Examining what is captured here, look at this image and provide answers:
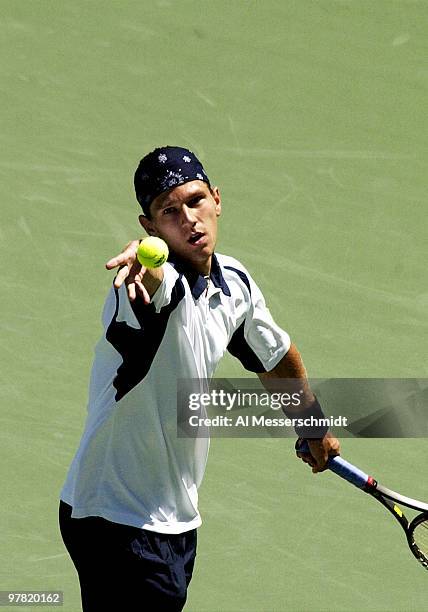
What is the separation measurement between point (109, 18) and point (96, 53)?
149 millimetres

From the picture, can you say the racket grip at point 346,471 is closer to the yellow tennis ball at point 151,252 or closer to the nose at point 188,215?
the nose at point 188,215

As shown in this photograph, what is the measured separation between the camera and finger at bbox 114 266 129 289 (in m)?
3.46

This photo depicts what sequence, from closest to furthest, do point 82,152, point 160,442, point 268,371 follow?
point 160,442, point 268,371, point 82,152

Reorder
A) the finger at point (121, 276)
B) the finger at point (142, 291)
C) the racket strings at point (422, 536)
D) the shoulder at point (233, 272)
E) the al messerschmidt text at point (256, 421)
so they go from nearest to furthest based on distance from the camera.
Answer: the finger at point (121, 276), the finger at point (142, 291), the shoulder at point (233, 272), the racket strings at point (422, 536), the al messerschmidt text at point (256, 421)

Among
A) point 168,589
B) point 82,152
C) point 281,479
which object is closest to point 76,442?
point 281,479

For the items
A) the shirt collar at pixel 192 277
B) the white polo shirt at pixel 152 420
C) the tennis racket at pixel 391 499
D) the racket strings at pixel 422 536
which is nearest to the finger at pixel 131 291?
the white polo shirt at pixel 152 420

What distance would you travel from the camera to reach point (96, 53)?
19.2 feet

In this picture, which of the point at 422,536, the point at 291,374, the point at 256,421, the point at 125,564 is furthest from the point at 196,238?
the point at 256,421

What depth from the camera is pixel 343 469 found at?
15.0ft

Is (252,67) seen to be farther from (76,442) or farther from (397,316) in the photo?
(76,442)

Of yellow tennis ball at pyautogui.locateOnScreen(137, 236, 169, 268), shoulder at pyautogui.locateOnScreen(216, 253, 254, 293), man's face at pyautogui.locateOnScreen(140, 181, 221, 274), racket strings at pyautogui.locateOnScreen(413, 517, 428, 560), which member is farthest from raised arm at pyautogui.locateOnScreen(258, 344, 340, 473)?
yellow tennis ball at pyautogui.locateOnScreen(137, 236, 169, 268)

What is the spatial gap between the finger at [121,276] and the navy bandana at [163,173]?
57cm

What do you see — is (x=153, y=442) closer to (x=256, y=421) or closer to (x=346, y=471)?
(x=346, y=471)

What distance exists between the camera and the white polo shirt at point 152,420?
3.96 meters
